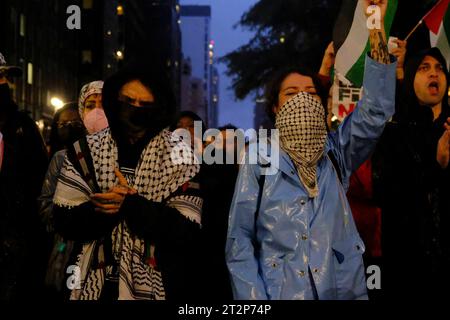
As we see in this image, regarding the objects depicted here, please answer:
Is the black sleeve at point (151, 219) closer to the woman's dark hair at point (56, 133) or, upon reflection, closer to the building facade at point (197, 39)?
the woman's dark hair at point (56, 133)

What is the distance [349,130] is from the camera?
380 cm

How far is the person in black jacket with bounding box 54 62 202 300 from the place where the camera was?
349cm

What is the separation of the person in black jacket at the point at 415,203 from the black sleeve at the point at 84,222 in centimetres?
209

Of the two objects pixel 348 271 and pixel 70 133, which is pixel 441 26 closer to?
pixel 70 133

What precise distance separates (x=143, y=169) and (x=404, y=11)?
11374 mm

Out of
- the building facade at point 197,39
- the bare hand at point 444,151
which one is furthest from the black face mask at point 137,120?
the building facade at point 197,39

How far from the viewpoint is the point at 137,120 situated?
3719 mm

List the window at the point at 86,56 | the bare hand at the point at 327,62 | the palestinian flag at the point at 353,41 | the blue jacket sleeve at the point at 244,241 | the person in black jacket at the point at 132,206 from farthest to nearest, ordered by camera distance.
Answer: the window at the point at 86,56, the bare hand at the point at 327,62, the palestinian flag at the point at 353,41, the person in black jacket at the point at 132,206, the blue jacket sleeve at the point at 244,241

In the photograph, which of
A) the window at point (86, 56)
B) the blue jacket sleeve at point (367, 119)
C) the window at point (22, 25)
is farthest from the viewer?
the window at point (86, 56)

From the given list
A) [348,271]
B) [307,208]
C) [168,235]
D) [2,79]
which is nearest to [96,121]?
[2,79]

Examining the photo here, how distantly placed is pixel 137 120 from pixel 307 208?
3.54ft

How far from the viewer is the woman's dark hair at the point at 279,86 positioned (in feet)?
13.0

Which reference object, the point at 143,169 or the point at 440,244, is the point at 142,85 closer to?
the point at 143,169
